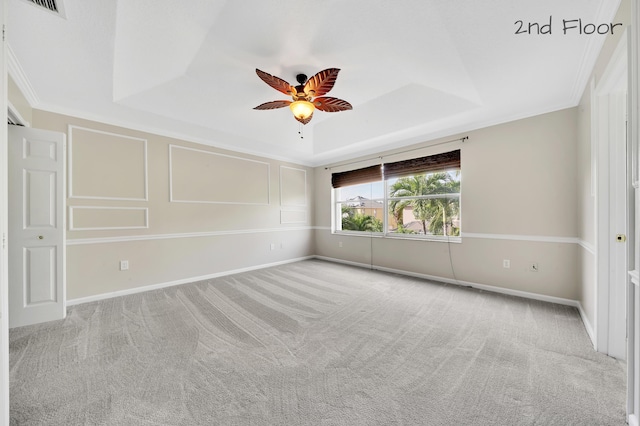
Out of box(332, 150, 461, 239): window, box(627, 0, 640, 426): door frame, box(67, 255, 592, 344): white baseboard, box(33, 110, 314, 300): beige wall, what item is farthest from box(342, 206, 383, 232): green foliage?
box(627, 0, 640, 426): door frame

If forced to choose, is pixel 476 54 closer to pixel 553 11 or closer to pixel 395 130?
pixel 553 11

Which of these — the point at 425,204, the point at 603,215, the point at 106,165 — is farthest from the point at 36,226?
the point at 603,215

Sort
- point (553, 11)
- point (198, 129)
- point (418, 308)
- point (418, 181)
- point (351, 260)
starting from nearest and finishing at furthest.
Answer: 1. point (553, 11)
2. point (418, 308)
3. point (198, 129)
4. point (418, 181)
5. point (351, 260)

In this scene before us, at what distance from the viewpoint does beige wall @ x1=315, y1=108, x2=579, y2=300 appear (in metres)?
2.78

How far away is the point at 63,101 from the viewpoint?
2.71m

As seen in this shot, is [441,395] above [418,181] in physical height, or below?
below

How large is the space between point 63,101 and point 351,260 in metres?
4.87

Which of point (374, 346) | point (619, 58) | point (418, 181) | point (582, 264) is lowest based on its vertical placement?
point (374, 346)

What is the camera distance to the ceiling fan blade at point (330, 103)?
7.89 feet

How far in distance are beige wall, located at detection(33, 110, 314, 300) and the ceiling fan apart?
2.19 metres

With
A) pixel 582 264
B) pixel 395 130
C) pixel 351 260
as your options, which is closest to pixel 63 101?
pixel 395 130

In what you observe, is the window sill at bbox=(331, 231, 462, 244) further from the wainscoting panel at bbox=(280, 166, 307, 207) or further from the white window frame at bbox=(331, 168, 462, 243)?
the wainscoting panel at bbox=(280, 166, 307, 207)

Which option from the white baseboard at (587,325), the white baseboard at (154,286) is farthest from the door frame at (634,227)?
the white baseboard at (154,286)

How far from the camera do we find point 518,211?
3.10 m
